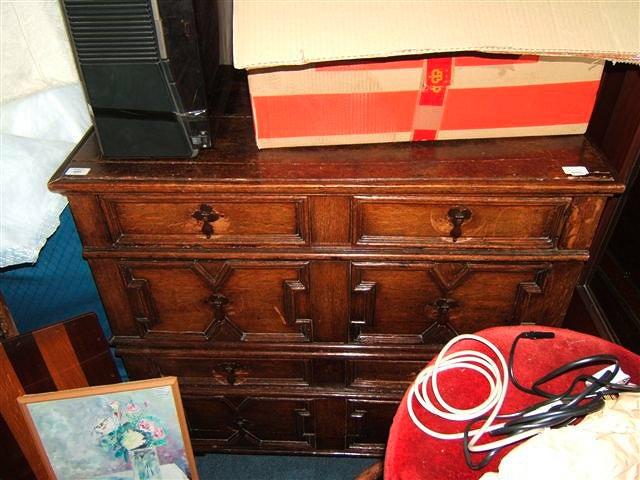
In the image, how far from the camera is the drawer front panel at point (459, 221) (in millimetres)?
1047

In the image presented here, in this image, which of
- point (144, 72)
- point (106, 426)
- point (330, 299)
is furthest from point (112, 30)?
point (106, 426)

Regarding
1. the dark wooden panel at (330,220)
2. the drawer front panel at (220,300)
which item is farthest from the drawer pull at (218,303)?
the dark wooden panel at (330,220)

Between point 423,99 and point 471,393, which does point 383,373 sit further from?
point 423,99

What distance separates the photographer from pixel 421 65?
1005 mm

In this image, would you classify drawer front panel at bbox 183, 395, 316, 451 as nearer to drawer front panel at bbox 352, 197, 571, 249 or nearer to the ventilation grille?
drawer front panel at bbox 352, 197, 571, 249

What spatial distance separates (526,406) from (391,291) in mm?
378

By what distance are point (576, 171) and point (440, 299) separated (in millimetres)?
365

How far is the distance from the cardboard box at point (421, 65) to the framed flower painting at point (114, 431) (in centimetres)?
65

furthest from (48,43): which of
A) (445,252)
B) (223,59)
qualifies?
(445,252)

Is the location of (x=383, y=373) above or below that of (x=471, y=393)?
above

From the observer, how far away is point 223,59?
55.6 inches

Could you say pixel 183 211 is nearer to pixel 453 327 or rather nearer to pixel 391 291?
pixel 391 291

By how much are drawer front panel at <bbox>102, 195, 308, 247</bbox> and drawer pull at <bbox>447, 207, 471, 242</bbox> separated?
27cm

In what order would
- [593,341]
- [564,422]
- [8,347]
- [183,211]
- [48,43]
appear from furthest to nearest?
[48,43] → [8,347] → [183,211] → [593,341] → [564,422]
